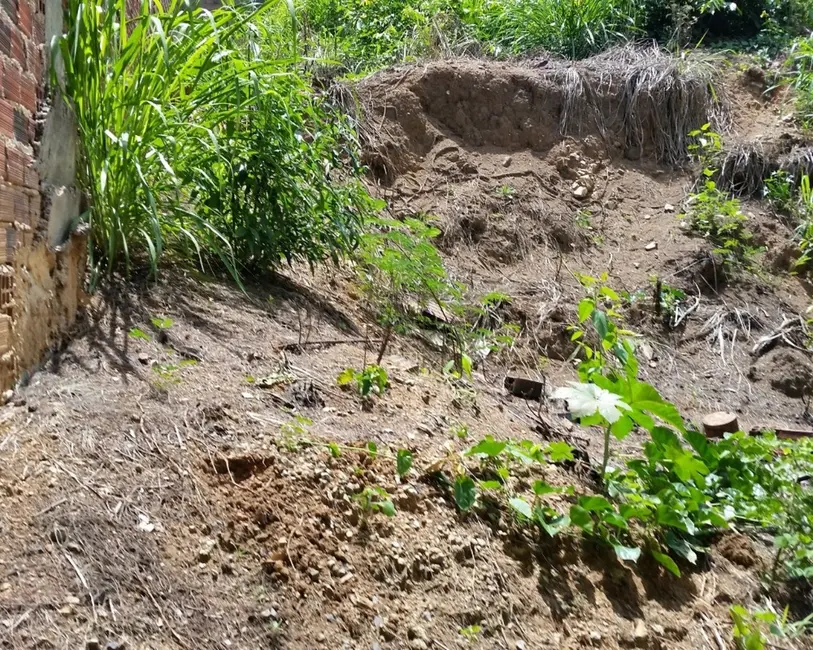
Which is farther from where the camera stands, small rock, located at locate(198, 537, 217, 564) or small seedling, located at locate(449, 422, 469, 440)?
small seedling, located at locate(449, 422, 469, 440)

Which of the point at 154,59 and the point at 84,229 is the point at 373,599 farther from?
the point at 154,59

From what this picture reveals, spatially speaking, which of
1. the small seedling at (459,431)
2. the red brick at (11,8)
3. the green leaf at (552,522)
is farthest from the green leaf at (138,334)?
the green leaf at (552,522)

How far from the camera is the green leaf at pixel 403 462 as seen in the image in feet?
6.41

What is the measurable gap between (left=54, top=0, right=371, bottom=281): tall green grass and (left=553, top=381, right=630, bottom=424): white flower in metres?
1.36

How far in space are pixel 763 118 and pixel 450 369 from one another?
4370mm

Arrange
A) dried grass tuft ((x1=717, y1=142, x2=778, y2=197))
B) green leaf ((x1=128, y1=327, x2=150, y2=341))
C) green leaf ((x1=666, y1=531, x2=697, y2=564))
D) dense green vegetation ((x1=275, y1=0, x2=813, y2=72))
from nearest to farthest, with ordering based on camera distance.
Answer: green leaf ((x1=666, y1=531, x2=697, y2=564)) → green leaf ((x1=128, y1=327, x2=150, y2=341)) → dried grass tuft ((x1=717, y1=142, x2=778, y2=197)) → dense green vegetation ((x1=275, y1=0, x2=813, y2=72))

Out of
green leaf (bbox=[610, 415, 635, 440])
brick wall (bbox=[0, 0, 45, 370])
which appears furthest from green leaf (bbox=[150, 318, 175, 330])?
green leaf (bbox=[610, 415, 635, 440])

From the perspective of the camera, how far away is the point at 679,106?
5.73 metres

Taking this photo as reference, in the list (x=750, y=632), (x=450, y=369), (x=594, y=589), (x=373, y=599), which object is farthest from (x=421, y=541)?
(x=450, y=369)

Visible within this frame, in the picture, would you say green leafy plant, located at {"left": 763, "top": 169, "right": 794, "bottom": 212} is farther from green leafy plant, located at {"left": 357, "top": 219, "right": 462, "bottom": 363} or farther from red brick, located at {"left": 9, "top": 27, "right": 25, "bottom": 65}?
red brick, located at {"left": 9, "top": 27, "right": 25, "bottom": 65}

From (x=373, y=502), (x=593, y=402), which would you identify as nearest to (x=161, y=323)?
(x=373, y=502)

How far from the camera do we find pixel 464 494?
1.98 metres

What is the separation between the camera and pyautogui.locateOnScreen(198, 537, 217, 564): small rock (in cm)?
160

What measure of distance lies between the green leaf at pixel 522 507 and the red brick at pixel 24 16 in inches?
74.7
